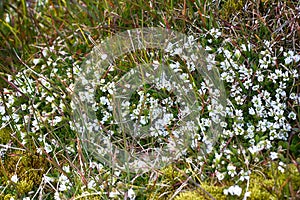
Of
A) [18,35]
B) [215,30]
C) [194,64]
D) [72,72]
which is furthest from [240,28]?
[18,35]

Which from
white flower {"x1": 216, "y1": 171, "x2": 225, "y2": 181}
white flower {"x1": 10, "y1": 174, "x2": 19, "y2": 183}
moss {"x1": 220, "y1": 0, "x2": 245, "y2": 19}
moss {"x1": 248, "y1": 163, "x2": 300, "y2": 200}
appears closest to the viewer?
moss {"x1": 248, "y1": 163, "x2": 300, "y2": 200}

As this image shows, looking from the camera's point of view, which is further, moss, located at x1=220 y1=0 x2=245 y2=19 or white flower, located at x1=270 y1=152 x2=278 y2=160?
moss, located at x1=220 y1=0 x2=245 y2=19

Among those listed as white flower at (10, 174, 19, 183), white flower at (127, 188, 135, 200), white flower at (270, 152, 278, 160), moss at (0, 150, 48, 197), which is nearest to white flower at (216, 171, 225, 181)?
white flower at (270, 152, 278, 160)

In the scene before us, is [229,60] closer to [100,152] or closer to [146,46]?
[146,46]

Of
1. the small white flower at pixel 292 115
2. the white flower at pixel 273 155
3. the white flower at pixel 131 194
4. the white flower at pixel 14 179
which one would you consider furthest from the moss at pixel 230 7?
the white flower at pixel 14 179

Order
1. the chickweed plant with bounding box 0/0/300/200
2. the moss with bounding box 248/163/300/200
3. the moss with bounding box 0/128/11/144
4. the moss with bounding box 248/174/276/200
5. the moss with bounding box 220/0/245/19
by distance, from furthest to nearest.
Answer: the moss with bounding box 220/0/245/19, the moss with bounding box 0/128/11/144, the chickweed plant with bounding box 0/0/300/200, the moss with bounding box 248/174/276/200, the moss with bounding box 248/163/300/200

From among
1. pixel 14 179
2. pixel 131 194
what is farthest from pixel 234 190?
pixel 14 179

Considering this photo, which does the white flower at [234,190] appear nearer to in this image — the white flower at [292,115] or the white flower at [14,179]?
the white flower at [292,115]

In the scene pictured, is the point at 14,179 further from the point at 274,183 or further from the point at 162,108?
the point at 274,183

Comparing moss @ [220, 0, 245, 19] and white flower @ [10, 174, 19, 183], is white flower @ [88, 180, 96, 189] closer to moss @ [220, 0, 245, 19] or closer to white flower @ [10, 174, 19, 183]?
white flower @ [10, 174, 19, 183]
